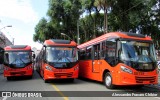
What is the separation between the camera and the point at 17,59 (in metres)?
22.9

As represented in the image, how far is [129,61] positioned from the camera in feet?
45.9

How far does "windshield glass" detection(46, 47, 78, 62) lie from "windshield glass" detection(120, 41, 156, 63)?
5.15 m

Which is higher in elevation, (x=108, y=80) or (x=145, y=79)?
(x=145, y=79)

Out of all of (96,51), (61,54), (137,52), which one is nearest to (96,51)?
(96,51)

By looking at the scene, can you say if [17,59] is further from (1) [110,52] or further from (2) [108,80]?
(1) [110,52]

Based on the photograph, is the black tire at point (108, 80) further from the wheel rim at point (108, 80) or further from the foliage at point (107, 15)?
the foliage at point (107, 15)

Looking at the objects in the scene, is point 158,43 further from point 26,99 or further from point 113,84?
point 26,99

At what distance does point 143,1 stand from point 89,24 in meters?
13.1

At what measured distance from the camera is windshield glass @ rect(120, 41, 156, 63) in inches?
559

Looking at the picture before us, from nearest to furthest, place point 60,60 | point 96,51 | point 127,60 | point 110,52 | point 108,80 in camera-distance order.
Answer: point 127,60 < point 110,52 < point 108,80 < point 96,51 < point 60,60

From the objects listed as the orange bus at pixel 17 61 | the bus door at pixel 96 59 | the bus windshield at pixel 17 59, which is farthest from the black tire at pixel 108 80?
the bus windshield at pixel 17 59

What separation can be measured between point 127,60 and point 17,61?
11.2 m

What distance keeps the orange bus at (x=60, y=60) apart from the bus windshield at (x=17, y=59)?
4310 millimetres

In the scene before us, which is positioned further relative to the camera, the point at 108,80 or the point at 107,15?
the point at 107,15
